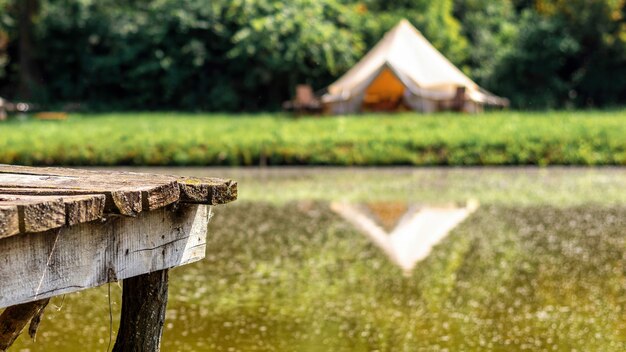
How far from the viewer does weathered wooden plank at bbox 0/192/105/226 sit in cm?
354

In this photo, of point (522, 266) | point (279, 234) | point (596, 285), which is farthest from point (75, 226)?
point (279, 234)

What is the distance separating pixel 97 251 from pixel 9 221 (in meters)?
0.58

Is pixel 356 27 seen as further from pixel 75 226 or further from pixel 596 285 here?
pixel 75 226

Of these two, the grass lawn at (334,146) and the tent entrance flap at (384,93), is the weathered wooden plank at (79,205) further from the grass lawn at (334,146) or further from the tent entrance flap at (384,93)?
the tent entrance flap at (384,93)

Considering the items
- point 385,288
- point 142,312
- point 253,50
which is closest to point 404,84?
point 253,50

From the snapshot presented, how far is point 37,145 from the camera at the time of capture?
18.3 metres

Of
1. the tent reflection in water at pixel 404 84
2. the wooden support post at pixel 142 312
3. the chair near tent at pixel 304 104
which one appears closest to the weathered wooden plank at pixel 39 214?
the wooden support post at pixel 142 312

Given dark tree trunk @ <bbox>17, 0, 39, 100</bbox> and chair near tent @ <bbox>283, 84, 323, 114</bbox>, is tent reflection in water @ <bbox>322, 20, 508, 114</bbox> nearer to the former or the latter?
chair near tent @ <bbox>283, 84, 323, 114</bbox>

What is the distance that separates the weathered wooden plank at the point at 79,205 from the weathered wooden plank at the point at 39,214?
0.08 ft

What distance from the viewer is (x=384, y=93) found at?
25719 mm

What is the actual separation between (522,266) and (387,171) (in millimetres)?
8313

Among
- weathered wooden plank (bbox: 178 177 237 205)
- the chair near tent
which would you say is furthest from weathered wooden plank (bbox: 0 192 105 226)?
the chair near tent

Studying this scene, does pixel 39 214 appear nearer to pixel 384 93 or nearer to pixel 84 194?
pixel 84 194

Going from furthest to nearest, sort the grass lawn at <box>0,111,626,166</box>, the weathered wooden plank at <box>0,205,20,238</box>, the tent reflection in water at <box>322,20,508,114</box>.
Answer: the tent reflection in water at <box>322,20,508,114</box> → the grass lawn at <box>0,111,626,166</box> → the weathered wooden plank at <box>0,205,20,238</box>
